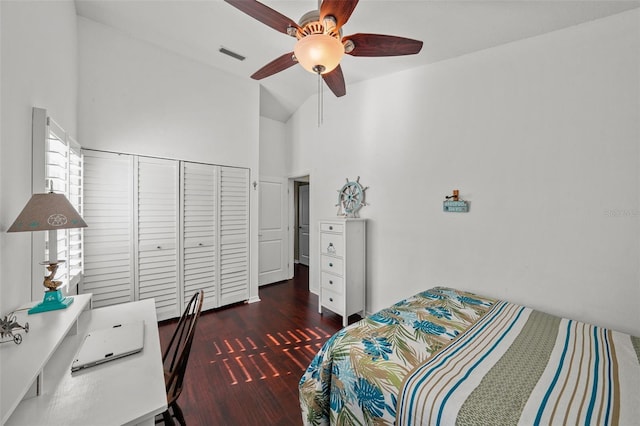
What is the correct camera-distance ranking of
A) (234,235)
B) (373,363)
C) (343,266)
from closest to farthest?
(373,363), (343,266), (234,235)

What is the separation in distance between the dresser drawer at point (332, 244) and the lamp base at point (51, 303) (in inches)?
87.2

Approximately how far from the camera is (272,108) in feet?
13.5

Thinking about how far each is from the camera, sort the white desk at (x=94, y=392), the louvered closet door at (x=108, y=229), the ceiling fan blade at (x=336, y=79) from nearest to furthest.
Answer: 1. the white desk at (x=94, y=392)
2. the ceiling fan blade at (x=336, y=79)
3. the louvered closet door at (x=108, y=229)

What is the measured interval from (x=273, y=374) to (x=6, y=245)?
1829mm

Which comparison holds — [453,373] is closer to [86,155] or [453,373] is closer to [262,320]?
[262,320]

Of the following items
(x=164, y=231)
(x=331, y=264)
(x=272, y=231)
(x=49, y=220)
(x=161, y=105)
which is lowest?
(x=331, y=264)

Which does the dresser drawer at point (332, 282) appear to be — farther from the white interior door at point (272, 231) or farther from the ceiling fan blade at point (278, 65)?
the ceiling fan blade at point (278, 65)

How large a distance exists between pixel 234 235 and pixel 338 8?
2836 millimetres

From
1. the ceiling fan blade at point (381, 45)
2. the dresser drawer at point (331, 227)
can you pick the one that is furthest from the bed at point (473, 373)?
the ceiling fan blade at point (381, 45)

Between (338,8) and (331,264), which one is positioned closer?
(338,8)

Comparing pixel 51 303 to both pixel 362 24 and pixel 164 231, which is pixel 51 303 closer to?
pixel 164 231

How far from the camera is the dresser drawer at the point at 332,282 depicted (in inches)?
111

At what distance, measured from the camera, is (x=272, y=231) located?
436 cm

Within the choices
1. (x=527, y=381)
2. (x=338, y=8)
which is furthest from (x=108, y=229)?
(x=527, y=381)
